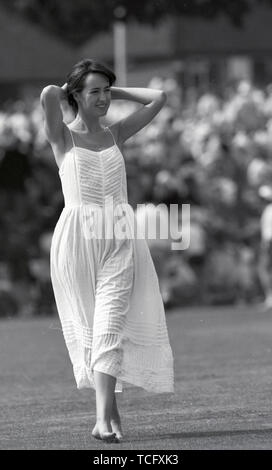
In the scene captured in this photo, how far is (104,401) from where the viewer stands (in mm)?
7219

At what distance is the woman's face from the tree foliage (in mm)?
13514

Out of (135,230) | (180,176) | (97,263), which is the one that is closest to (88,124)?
(135,230)

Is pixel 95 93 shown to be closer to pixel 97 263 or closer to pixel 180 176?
pixel 97 263

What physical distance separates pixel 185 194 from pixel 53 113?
10.6 metres

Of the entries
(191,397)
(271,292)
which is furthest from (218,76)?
(191,397)

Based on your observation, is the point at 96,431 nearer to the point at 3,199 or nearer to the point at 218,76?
the point at 3,199

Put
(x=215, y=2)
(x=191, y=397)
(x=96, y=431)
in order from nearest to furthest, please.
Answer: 1. (x=96, y=431)
2. (x=191, y=397)
3. (x=215, y=2)

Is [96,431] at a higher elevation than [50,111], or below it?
below

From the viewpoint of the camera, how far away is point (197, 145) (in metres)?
18.8

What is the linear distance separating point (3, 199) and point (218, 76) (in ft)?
32.6

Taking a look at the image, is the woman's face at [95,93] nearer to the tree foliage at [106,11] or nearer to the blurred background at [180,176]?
the blurred background at [180,176]

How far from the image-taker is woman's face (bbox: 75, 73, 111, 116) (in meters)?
7.51

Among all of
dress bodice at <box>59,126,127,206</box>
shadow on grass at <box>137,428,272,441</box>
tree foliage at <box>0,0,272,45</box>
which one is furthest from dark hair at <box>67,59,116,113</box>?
tree foliage at <box>0,0,272,45</box>

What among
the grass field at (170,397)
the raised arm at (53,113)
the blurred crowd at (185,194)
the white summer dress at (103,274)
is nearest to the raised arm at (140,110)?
the white summer dress at (103,274)
